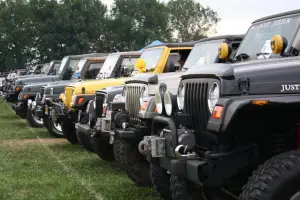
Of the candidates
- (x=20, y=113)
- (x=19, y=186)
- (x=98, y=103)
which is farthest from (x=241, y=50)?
(x=20, y=113)

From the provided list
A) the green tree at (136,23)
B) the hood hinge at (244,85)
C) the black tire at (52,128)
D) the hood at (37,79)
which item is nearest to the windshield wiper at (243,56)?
the hood hinge at (244,85)

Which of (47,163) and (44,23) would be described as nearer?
(47,163)

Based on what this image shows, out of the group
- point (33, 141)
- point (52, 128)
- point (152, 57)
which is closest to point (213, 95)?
point (152, 57)

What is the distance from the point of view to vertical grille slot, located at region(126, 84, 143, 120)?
7.01 m

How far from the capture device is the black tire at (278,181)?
3879 mm

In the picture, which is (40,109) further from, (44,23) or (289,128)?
(44,23)

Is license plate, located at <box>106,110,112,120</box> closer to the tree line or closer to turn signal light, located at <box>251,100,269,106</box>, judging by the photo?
turn signal light, located at <box>251,100,269,106</box>

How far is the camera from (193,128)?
484 cm

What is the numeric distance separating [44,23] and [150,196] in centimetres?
5054

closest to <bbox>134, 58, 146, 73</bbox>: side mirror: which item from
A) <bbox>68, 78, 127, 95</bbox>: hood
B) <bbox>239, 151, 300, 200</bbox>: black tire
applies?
<bbox>68, 78, 127, 95</bbox>: hood

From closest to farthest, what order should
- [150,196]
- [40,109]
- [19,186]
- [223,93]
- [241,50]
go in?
[223,93]
[241,50]
[150,196]
[19,186]
[40,109]

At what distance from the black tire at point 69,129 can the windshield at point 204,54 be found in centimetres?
357

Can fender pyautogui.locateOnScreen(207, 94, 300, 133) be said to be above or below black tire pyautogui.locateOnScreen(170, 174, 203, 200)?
above

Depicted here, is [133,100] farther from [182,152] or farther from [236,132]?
[236,132]
